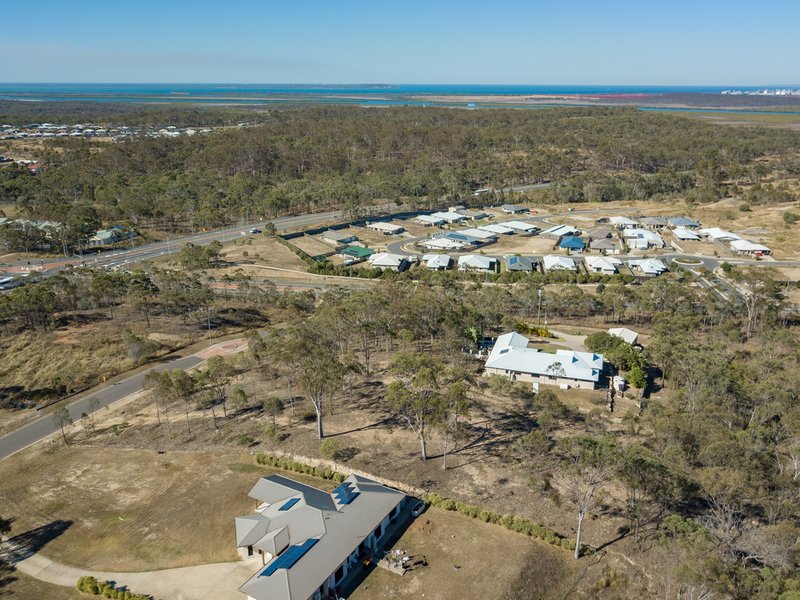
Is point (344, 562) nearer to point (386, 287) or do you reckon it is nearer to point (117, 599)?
point (117, 599)

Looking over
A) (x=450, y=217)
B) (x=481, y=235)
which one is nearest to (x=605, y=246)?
(x=481, y=235)

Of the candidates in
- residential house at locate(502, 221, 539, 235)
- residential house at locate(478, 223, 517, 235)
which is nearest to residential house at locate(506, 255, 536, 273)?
residential house at locate(478, 223, 517, 235)

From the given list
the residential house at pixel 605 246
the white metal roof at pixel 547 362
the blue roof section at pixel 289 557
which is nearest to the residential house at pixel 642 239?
the residential house at pixel 605 246

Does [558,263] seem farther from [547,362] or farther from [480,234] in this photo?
[547,362]

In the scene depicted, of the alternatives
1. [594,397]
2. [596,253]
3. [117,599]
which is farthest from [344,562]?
[596,253]

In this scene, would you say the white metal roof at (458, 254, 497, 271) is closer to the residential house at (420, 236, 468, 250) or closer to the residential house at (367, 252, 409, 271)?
the residential house at (420, 236, 468, 250)

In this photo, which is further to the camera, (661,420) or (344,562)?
(661,420)

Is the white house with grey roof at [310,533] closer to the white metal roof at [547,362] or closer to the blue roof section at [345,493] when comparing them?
the blue roof section at [345,493]
